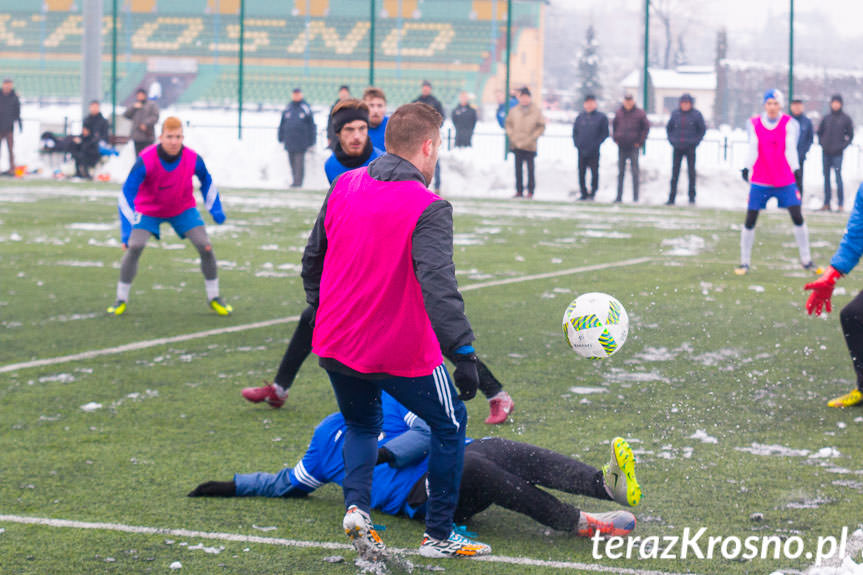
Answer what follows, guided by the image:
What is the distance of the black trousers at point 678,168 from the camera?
21.5m

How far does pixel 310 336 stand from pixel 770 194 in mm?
7813

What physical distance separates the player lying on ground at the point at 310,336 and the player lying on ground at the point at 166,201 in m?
2.84

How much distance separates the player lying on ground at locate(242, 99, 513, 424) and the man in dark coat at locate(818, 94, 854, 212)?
Result: 54.6 ft

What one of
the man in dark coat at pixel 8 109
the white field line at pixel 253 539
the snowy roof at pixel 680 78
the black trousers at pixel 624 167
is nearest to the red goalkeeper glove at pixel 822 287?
the white field line at pixel 253 539

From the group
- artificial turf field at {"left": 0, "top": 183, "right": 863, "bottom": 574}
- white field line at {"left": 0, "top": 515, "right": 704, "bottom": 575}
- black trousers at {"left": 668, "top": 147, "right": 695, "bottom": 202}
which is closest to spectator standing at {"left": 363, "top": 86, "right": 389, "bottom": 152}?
artificial turf field at {"left": 0, "top": 183, "right": 863, "bottom": 574}

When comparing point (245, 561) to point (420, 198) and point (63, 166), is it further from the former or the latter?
point (63, 166)

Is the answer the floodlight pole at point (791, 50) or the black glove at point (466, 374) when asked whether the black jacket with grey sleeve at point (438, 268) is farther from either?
the floodlight pole at point (791, 50)

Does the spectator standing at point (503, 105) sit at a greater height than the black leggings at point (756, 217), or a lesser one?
greater

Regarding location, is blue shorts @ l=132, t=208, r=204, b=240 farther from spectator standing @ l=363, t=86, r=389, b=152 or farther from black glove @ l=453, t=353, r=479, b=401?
black glove @ l=453, t=353, r=479, b=401

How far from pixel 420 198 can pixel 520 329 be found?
5.35 metres

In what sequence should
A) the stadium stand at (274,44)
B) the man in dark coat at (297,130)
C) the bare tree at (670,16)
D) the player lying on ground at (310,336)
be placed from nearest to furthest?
the player lying on ground at (310,336) < the man in dark coat at (297,130) < the bare tree at (670,16) < the stadium stand at (274,44)

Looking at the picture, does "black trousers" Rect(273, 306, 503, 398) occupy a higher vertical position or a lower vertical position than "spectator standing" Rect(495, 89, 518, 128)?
lower

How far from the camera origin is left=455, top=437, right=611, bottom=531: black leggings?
172 inches

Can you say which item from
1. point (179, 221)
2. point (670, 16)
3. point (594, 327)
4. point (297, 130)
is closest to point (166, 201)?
point (179, 221)
